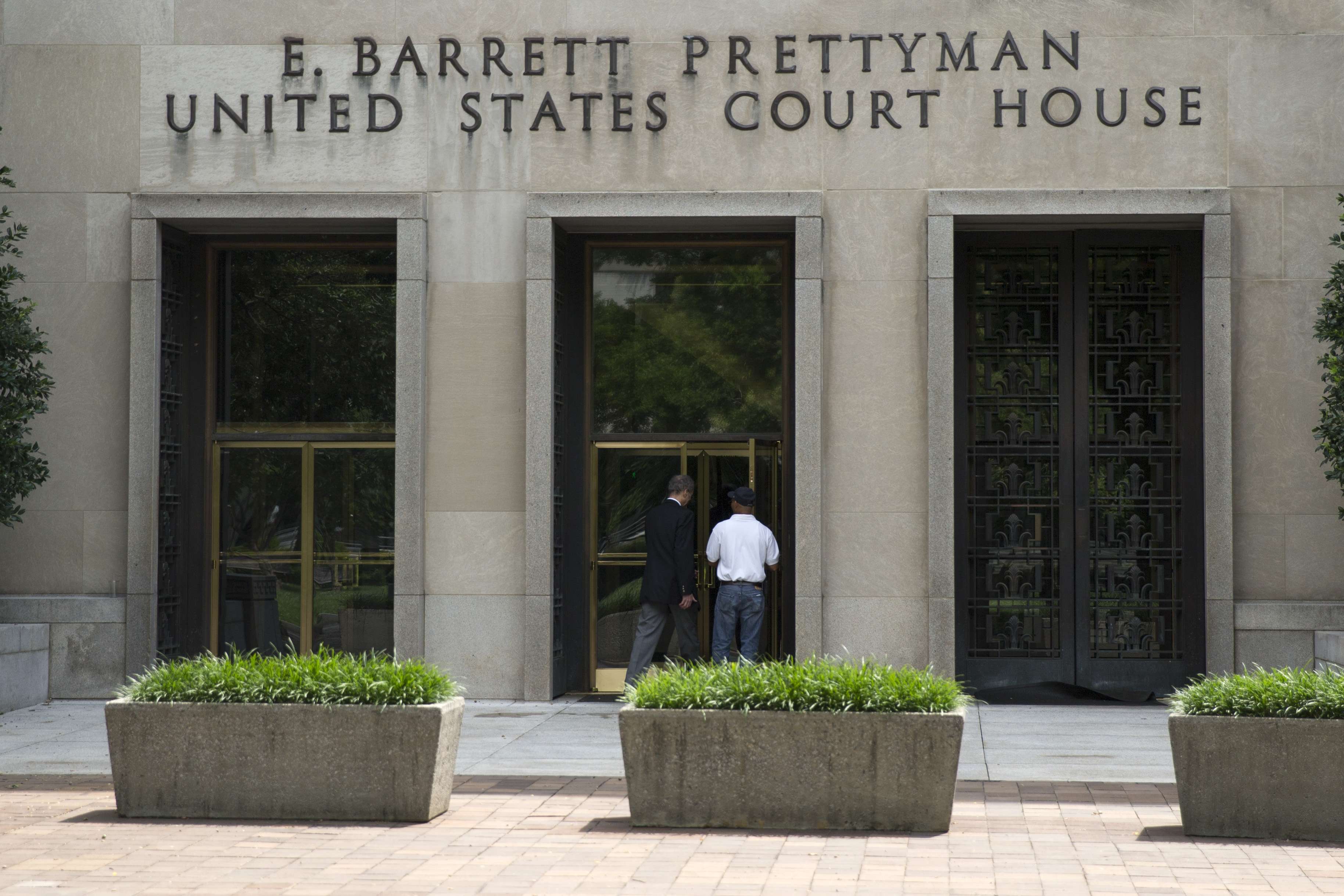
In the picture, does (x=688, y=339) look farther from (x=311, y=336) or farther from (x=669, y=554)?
(x=311, y=336)

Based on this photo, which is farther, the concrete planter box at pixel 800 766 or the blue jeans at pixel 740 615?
the blue jeans at pixel 740 615

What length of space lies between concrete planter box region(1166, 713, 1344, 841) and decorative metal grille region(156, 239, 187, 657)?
33.3 feet

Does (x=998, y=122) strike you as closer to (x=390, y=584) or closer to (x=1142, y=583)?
(x=1142, y=583)

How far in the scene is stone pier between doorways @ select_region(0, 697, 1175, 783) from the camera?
34.6 feet

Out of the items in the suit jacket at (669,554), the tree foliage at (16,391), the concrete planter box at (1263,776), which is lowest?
the concrete planter box at (1263,776)

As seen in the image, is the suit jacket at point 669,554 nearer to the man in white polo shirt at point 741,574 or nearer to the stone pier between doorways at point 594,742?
the man in white polo shirt at point 741,574

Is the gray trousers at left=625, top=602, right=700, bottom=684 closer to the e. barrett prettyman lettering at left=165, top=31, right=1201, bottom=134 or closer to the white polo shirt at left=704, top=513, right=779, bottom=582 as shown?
the white polo shirt at left=704, top=513, right=779, bottom=582

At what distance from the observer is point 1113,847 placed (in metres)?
7.91

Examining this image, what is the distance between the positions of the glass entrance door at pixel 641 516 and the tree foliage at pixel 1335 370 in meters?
4.96

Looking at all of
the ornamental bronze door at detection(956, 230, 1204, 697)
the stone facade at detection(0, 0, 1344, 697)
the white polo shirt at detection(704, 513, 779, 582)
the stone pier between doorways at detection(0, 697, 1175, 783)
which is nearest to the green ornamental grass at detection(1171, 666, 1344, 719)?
the stone pier between doorways at detection(0, 697, 1175, 783)

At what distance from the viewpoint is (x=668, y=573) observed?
1441 cm

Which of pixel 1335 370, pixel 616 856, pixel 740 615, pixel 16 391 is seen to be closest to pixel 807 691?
pixel 616 856

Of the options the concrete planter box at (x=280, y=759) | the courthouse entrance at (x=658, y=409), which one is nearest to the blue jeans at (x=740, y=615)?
the courthouse entrance at (x=658, y=409)

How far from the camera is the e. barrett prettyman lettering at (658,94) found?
14227mm
